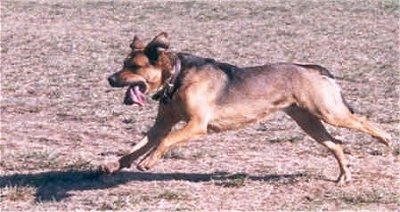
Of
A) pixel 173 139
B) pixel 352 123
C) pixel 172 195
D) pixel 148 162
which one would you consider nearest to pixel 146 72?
pixel 173 139

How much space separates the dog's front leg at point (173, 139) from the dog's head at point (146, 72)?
354mm

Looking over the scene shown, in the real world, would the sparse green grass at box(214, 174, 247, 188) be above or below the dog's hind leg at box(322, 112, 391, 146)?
Result: below

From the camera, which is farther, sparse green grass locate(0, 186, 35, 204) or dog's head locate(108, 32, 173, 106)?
dog's head locate(108, 32, 173, 106)

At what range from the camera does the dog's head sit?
6.98m

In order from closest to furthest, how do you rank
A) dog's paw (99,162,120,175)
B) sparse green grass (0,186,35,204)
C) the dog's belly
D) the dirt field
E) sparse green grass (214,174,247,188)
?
sparse green grass (0,186,35,204)
the dirt field
dog's paw (99,162,120,175)
sparse green grass (214,174,247,188)
the dog's belly

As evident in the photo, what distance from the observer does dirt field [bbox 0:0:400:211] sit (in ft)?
22.2

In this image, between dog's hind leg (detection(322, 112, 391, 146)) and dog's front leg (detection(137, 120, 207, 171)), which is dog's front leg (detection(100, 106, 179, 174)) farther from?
dog's hind leg (detection(322, 112, 391, 146))

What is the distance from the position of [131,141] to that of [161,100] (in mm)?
1785

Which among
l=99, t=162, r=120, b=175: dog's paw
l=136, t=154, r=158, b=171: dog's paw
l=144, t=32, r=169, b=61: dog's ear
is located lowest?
l=99, t=162, r=120, b=175: dog's paw

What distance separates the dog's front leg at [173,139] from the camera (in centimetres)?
677

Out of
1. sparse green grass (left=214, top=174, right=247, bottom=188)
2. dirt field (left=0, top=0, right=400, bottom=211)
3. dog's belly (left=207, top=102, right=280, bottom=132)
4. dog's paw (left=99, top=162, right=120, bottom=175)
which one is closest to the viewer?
dirt field (left=0, top=0, right=400, bottom=211)

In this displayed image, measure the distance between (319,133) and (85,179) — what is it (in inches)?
72.7

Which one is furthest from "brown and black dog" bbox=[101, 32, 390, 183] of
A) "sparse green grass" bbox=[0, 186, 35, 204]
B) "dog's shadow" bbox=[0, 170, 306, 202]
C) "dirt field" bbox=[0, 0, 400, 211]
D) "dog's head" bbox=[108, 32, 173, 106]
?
"sparse green grass" bbox=[0, 186, 35, 204]

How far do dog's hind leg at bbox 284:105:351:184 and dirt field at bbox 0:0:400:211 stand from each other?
0.45 feet
